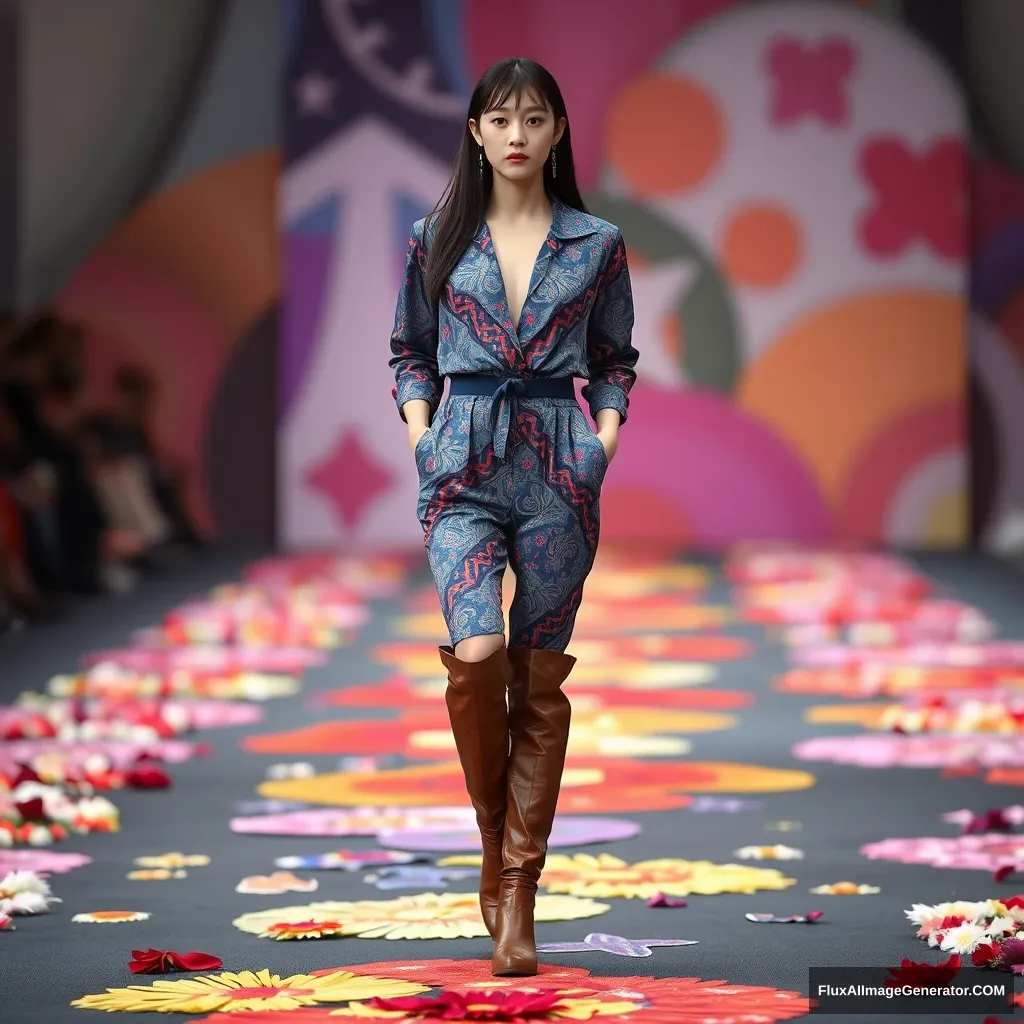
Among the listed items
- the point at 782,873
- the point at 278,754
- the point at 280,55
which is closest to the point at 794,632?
the point at 278,754

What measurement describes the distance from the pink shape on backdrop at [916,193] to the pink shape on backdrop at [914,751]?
6282mm

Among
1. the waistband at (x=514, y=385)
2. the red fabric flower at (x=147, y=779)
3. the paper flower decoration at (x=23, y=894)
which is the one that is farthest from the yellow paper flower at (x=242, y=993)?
the red fabric flower at (x=147, y=779)

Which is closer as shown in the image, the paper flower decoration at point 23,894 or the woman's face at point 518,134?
the woman's face at point 518,134

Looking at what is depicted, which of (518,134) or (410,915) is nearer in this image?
(518,134)

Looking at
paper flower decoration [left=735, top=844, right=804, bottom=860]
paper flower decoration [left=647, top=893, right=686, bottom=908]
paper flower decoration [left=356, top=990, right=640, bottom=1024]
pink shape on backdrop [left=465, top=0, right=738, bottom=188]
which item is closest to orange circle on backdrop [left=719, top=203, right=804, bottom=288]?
pink shape on backdrop [left=465, top=0, right=738, bottom=188]

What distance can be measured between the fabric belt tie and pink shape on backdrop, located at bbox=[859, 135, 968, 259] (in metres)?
8.06

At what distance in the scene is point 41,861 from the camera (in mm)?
3211

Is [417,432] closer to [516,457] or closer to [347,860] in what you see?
[516,457]

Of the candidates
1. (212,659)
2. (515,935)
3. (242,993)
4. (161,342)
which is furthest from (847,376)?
(242,993)

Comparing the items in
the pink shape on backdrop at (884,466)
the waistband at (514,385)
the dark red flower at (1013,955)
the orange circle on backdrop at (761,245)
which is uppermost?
the orange circle on backdrop at (761,245)

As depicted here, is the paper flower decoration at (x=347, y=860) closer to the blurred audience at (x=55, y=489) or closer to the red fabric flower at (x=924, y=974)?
the red fabric flower at (x=924, y=974)

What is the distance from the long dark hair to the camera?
2582 mm

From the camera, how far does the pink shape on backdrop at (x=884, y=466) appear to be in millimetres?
10406

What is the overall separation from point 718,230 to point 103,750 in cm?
663
